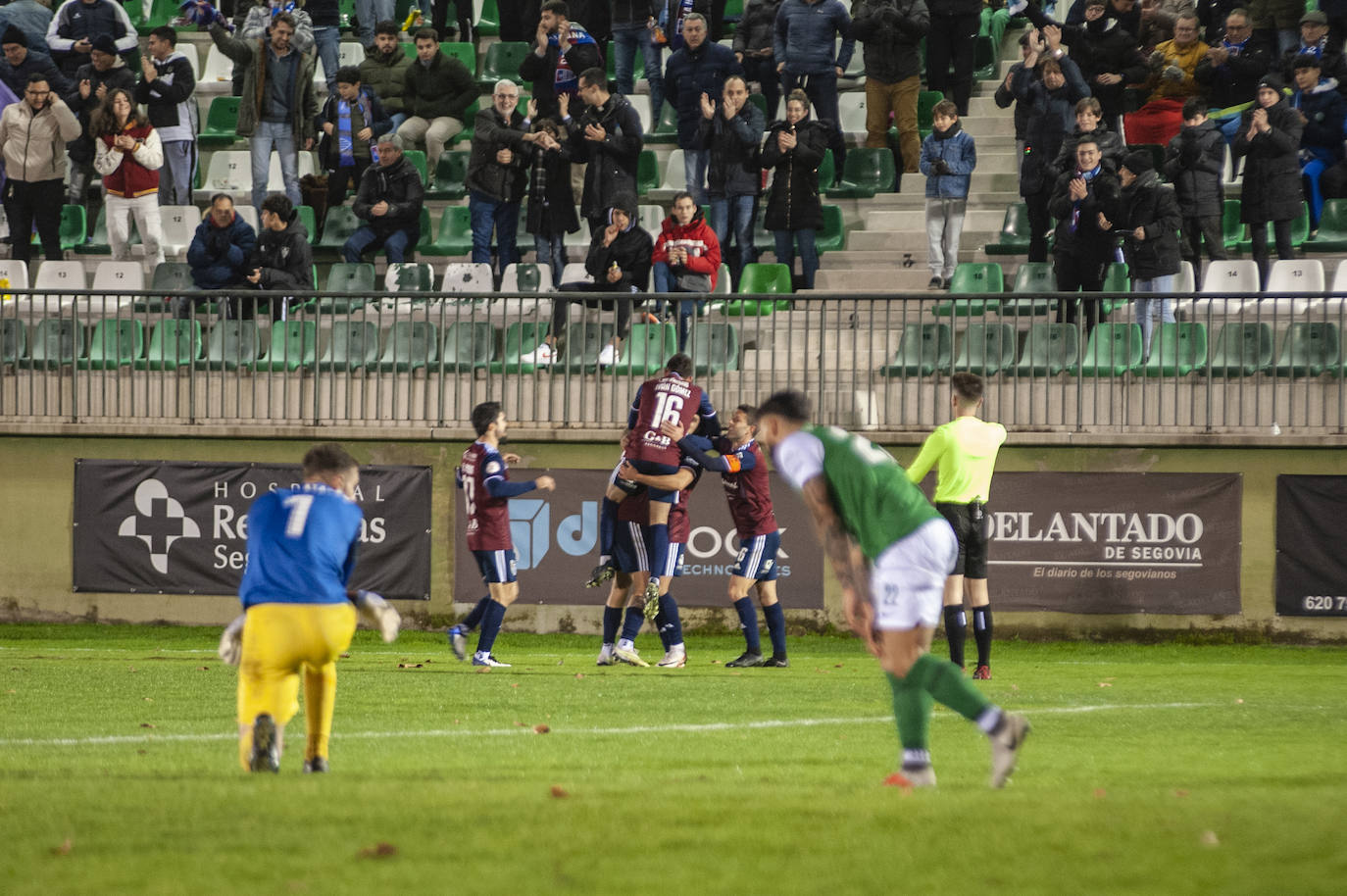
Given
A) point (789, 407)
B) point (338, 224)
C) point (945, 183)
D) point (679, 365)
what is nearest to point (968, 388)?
point (679, 365)

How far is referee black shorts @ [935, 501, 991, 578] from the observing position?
1323 centimetres

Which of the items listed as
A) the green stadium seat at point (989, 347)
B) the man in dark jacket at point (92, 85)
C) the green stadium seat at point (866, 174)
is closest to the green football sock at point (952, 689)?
the green stadium seat at point (989, 347)

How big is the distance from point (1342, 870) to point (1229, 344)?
1215cm

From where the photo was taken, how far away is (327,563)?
7.70 metres

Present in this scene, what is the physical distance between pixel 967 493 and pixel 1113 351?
492cm

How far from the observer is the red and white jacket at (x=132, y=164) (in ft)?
68.9

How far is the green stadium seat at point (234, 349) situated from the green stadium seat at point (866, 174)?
7.54m

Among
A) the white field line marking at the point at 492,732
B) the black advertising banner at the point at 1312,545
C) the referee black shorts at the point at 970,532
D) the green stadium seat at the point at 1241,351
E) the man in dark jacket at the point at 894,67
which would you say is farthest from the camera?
the man in dark jacket at the point at 894,67

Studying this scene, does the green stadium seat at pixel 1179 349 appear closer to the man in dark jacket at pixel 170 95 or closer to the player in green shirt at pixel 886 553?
the player in green shirt at pixel 886 553

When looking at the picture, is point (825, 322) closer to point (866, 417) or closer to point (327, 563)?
point (866, 417)

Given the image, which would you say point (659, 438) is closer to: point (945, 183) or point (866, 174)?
point (945, 183)

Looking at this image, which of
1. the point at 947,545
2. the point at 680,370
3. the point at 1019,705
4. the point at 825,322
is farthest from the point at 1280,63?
the point at 947,545

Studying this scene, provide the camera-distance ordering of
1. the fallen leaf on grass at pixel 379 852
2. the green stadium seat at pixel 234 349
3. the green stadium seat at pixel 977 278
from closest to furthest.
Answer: the fallen leaf on grass at pixel 379 852
the green stadium seat at pixel 234 349
the green stadium seat at pixel 977 278

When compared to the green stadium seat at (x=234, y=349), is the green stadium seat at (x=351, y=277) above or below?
above
